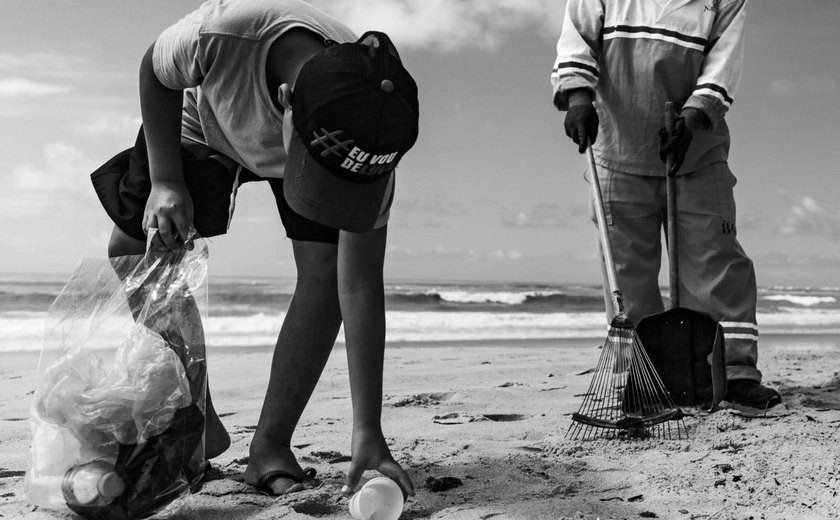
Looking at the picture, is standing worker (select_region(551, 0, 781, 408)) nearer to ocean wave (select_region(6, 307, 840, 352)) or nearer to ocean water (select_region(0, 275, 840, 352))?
ocean water (select_region(0, 275, 840, 352))

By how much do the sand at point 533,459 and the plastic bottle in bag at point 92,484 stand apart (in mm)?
217

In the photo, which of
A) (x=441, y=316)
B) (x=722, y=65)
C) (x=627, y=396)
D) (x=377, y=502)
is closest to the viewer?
(x=377, y=502)

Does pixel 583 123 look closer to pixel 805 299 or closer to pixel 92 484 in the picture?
pixel 92 484

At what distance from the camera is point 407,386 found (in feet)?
13.6

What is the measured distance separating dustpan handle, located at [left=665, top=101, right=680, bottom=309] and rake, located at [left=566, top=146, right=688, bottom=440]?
373 mm

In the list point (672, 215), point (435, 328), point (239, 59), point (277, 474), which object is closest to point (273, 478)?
point (277, 474)

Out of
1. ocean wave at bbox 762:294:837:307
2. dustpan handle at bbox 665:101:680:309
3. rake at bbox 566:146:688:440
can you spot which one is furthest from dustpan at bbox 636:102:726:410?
Answer: ocean wave at bbox 762:294:837:307

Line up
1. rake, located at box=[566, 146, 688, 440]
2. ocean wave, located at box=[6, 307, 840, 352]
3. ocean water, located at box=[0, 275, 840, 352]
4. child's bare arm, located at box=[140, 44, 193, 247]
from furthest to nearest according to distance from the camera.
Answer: ocean water, located at box=[0, 275, 840, 352]
ocean wave, located at box=[6, 307, 840, 352]
rake, located at box=[566, 146, 688, 440]
child's bare arm, located at box=[140, 44, 193, 247]

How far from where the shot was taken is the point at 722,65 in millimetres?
3207

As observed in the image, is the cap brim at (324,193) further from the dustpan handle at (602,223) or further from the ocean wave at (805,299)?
the ocean wave at (805,299)

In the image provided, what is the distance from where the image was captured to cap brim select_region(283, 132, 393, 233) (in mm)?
1665

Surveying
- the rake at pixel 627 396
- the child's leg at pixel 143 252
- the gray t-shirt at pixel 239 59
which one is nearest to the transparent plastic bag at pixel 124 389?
the child's leg at pixel 143 252

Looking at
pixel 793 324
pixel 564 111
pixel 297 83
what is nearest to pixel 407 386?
pixel 564 111

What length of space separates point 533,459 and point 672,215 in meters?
1.40
